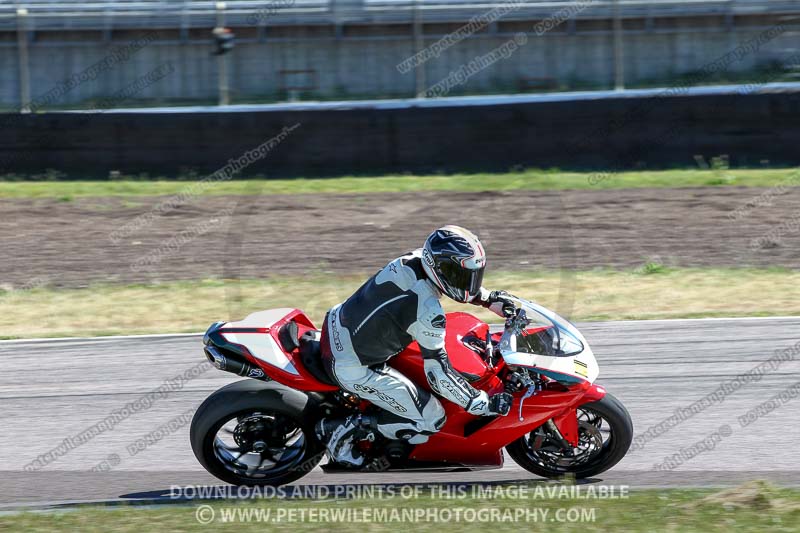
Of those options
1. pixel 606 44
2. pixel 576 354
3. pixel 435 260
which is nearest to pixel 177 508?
pixel 435 260

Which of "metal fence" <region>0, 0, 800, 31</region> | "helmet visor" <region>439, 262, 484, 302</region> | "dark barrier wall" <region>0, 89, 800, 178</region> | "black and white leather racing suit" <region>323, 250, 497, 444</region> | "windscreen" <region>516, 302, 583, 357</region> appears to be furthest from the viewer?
"metal fence" <region>0, 0, 800, 31</region>

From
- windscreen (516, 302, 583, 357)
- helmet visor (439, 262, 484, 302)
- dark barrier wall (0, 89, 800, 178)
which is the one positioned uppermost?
helmet visor (439, 262, 484, 302)

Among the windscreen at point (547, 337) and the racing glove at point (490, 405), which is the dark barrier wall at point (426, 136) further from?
the racing glove at point (490, 405)

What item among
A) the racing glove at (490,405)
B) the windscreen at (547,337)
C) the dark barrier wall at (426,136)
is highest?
the windscreen at (547,337)

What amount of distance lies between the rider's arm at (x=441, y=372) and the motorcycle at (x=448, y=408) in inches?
5.3

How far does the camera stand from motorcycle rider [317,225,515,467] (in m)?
5.93

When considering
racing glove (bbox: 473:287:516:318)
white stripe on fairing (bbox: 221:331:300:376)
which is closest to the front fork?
→ racing glove (bbox: 473:287:516:318)

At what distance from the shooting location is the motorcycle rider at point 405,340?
5934 millimetres

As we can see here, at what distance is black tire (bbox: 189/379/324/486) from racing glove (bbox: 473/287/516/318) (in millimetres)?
1266

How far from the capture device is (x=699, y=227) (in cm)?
1455

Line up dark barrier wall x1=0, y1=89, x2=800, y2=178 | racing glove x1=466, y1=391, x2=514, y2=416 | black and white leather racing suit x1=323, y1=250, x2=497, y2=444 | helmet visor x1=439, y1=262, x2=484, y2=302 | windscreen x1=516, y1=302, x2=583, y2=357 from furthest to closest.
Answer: dark barrier wall x1=0, y1=89, x2=800, y2=178 < windscreen x1=516, y1=302, x2=583, y2=357 < racing glove x1=466, y1=391, x2=514, y2=416 < black and white leather racing suit x1=323, y1=250, x2=497, y2=444 < helmet visor x1=439, y1=262, x2=484, y2=302

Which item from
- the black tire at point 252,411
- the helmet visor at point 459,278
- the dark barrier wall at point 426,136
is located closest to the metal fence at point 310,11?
the dark barrier wall at point 426,136

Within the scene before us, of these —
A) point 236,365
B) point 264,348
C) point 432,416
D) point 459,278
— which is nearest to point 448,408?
point 432,416

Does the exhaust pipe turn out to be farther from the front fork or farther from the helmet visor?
the front fork
